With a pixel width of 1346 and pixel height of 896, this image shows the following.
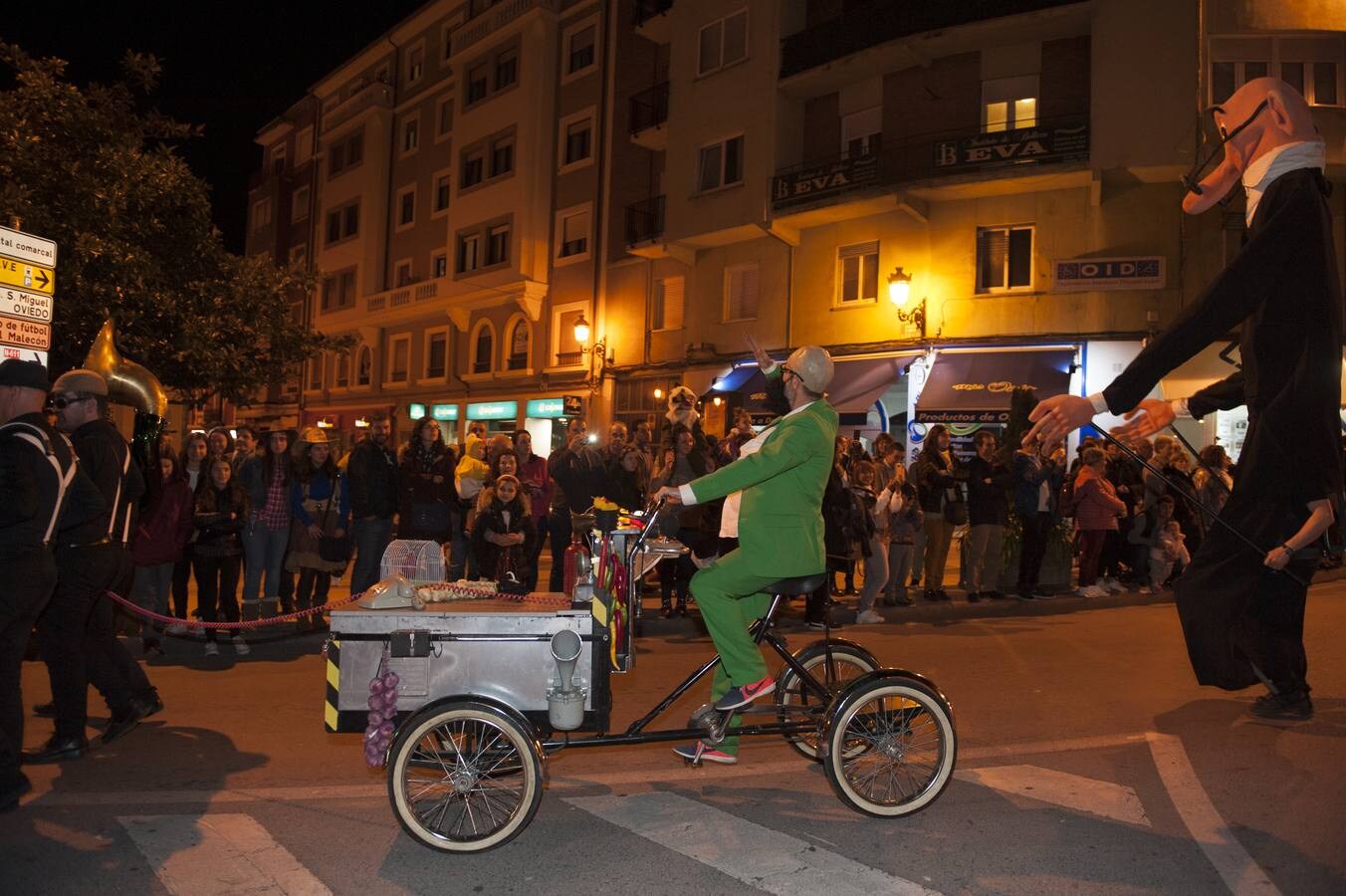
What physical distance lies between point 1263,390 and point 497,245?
90.0 ft

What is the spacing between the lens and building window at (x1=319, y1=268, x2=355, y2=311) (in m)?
37.0

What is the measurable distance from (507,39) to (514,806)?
95.2 ft

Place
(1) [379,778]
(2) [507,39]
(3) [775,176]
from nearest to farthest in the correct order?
(1) [379,778], (3) [775,176], (2) [507,39]

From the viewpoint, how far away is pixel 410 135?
34.8 metres

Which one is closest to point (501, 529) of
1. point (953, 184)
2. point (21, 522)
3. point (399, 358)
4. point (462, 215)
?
point (21, 522)

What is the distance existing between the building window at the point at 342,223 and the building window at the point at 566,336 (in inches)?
492

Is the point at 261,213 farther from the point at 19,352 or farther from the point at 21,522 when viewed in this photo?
the point at 21,522

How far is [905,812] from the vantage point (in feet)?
14.8

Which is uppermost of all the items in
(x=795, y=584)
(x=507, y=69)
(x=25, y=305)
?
(x=507, y=69)

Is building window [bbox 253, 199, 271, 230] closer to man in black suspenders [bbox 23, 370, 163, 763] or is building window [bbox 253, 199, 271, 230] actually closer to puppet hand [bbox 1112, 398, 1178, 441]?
man in black suspenders [bbox 23, 370, 163, 763]

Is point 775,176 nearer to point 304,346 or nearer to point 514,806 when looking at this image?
point 304,346

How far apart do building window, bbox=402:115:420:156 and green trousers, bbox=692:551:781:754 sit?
32589mm

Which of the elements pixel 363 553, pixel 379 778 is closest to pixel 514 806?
pixel 379 778

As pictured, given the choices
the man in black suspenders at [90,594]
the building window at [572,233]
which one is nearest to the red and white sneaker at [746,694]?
the man in black suspenders at [90,594]
